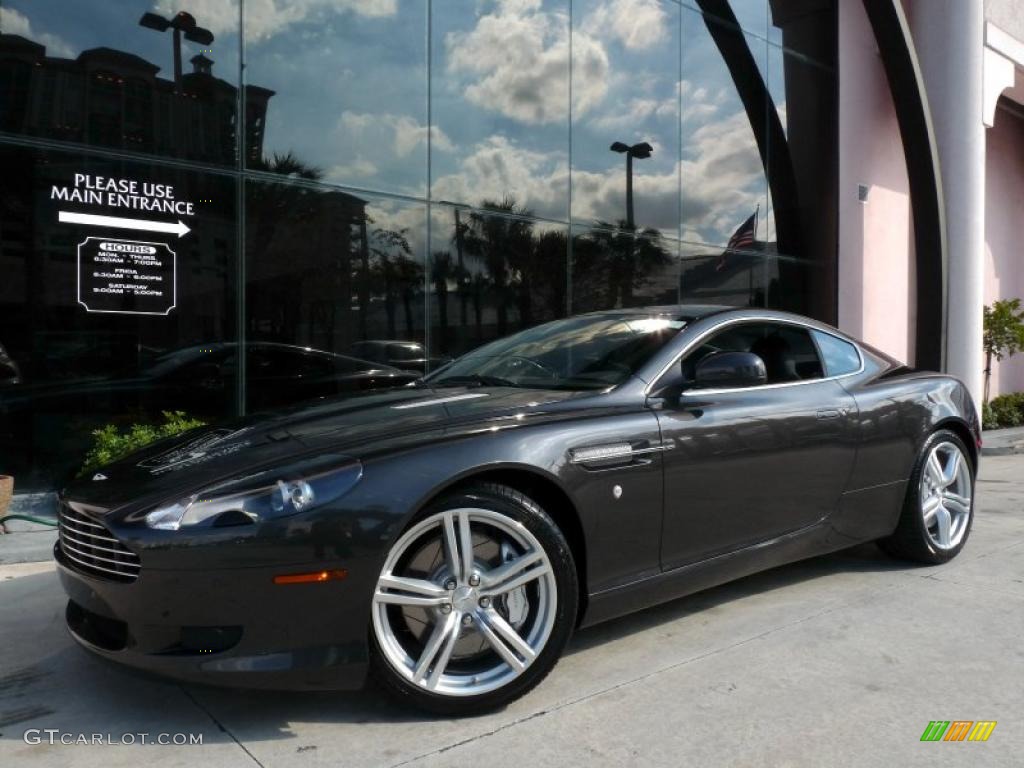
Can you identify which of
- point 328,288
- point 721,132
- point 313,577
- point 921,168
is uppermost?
point 721,132

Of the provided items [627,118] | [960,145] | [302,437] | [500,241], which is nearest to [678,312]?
[302,437]

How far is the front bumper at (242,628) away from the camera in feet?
7.90

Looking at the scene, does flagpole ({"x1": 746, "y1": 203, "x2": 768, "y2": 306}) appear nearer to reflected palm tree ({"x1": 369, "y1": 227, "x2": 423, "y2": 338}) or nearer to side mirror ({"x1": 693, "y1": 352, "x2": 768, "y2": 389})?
reflected palm tree ({"x1": 369, "y1": 227, "x2": 423, "y2": 338})

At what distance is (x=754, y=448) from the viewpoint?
11.5 ft

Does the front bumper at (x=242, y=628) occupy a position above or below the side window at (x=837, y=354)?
below

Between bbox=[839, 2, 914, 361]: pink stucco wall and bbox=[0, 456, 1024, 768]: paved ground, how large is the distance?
36.2ft

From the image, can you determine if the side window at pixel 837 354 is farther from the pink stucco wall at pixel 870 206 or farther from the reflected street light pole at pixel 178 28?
the pink stucco wall at pixel 870 206

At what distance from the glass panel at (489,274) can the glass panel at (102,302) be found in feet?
7.68

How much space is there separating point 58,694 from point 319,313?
5.57m

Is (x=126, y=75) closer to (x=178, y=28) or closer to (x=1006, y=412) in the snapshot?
(x=178, y=28)

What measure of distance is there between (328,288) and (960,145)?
9925mm

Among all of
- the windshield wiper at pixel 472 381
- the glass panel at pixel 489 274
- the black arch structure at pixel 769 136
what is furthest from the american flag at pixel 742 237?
the windshield wiper at pixel 472 381

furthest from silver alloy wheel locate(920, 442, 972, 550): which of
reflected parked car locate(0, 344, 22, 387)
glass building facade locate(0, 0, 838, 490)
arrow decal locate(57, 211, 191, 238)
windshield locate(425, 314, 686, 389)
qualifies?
reflected parked car locate(0, 344, 22, 387)

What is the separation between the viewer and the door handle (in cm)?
388
